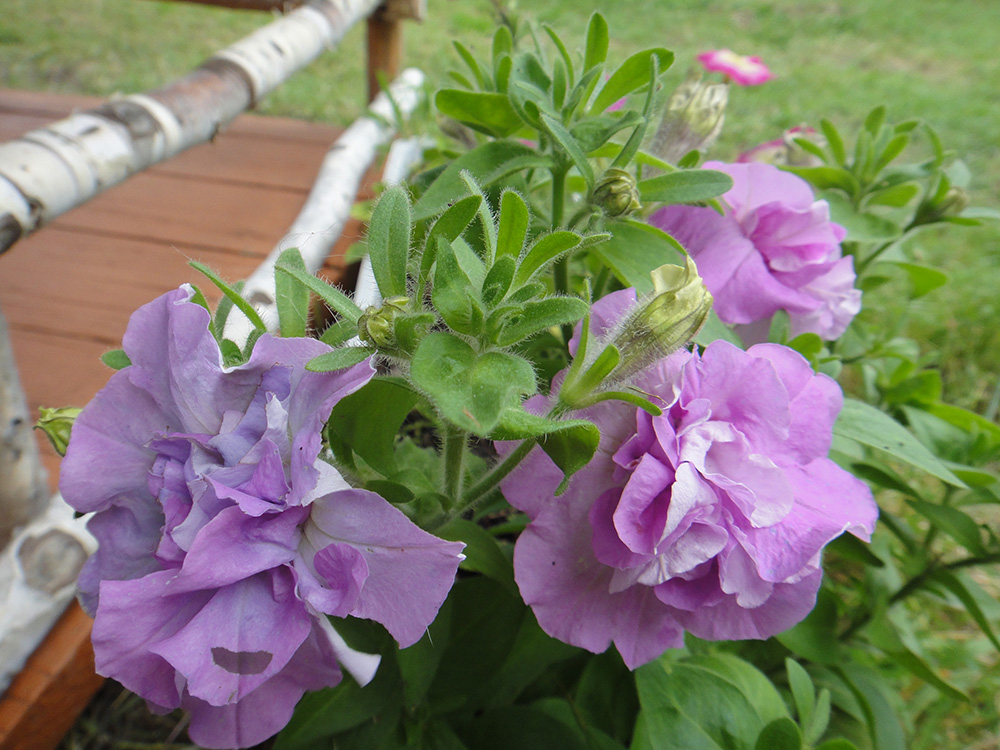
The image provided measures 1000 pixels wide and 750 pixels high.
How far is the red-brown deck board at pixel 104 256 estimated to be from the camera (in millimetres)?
883

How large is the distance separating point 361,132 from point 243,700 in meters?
1.37

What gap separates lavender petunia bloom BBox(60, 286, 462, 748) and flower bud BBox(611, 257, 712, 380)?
0.52ft

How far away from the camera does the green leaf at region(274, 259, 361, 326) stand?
39 centimetres

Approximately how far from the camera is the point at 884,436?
1.86 ft

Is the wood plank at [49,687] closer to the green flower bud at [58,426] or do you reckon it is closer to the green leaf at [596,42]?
the green flower bud at [58,426]

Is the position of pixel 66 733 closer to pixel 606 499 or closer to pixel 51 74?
pixel 606 499

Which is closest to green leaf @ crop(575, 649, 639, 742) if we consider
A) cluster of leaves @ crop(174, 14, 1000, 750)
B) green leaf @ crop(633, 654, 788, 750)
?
cluster of leaves @ crop(174, 14, 1000, 750)

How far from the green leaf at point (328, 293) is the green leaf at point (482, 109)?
203 millimetres

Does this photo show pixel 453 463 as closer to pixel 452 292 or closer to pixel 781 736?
pixel 452 292

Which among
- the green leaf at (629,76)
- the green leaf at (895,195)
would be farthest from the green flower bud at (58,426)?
the green leaf at (895,195)

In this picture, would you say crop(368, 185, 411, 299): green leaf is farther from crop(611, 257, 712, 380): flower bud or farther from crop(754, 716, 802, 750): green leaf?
crop(754, 716, 802, 750): green leaf

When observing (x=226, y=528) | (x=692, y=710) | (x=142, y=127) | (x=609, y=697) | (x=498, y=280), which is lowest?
(x=609, y=697)

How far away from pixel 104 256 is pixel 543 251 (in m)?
1.34

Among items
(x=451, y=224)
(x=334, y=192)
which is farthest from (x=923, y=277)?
(x=334, y=192)
